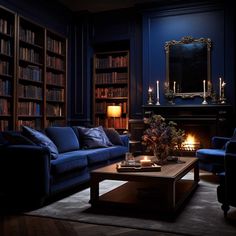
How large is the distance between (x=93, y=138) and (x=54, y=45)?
2522mm

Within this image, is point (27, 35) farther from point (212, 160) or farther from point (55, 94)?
point (212, 160)

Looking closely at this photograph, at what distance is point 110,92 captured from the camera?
22.7ft

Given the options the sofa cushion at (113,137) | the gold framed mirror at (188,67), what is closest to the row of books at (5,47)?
the sofa cushion at (113,137)

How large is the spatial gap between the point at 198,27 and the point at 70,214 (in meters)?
4.67

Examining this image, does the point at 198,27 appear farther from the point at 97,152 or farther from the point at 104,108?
the point at 97,152

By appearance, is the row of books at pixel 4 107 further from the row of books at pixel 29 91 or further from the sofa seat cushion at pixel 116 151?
the sofa seat cushion at pixel 116 151

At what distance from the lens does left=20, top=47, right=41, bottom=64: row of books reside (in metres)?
5.51

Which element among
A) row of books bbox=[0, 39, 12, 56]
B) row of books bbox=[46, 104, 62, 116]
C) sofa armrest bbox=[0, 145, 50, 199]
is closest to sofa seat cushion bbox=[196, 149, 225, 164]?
sofa armrest bbox=[0, 145, 50, 199]

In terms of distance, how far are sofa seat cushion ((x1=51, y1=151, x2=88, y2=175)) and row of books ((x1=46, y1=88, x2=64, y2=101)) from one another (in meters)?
2.67

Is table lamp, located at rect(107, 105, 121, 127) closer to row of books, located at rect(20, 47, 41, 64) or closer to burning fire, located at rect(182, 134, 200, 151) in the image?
burning fire, located at rect(182, 134, 200, 151)

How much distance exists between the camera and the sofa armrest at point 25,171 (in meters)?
3.06

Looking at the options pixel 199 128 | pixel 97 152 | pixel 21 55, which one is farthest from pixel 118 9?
pixel 97 152

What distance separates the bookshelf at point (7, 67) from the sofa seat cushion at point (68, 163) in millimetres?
1914

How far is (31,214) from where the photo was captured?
2857 mm
